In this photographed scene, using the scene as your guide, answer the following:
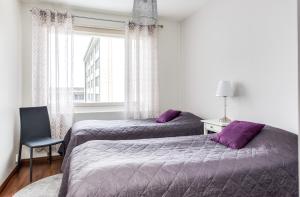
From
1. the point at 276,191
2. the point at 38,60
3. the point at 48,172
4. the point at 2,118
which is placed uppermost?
the point at 38,60

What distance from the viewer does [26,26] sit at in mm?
3559

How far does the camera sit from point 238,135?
7.24 ft

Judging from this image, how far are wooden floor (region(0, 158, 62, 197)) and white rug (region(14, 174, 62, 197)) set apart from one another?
13cm

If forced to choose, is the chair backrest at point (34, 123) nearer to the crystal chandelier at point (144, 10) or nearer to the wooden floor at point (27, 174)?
the wooden floor at point (27, 174)

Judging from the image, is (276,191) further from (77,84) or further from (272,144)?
(77,84)

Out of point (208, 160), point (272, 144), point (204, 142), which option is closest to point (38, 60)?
point (204, 142)

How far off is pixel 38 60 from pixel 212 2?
9.54 ft

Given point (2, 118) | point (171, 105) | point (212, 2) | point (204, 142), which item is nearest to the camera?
point (204, 142)

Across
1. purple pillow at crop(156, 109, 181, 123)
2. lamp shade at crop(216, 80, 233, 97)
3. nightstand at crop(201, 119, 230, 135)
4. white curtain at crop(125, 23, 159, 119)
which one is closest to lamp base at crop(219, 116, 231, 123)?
nightstand at crop(201, 119, 230, 135)

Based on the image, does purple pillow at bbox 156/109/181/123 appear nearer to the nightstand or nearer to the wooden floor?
the nightstand

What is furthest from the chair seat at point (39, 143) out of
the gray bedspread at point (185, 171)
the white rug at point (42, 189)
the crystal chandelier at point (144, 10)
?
the crystal chandelier at point (144, 10)

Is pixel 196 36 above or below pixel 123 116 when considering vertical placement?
above

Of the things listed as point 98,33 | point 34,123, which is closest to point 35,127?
point 34,123

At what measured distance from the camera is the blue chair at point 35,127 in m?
3.12
